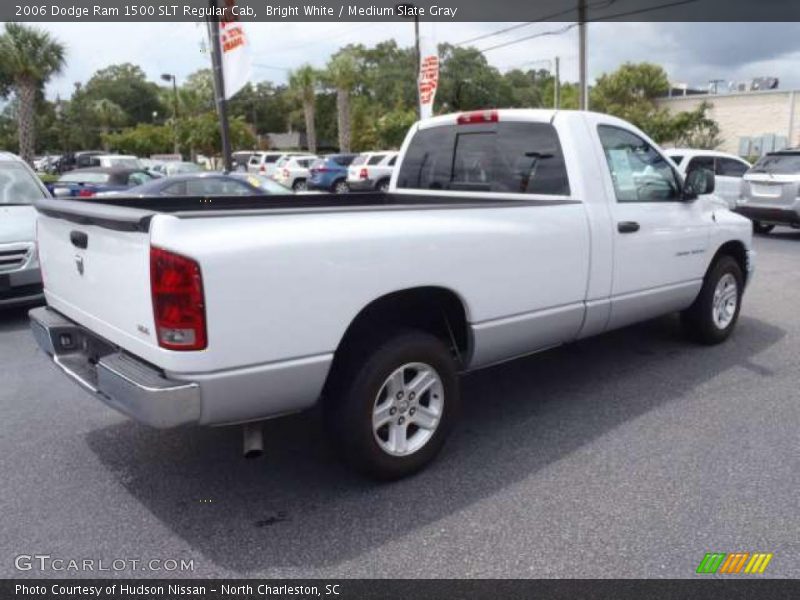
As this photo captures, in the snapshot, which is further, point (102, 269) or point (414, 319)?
point (414, 319)

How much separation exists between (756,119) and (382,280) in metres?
40.2

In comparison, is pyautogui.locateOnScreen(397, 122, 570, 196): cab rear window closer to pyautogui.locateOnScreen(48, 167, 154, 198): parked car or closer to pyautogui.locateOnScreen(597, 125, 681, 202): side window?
pyautogui.locateOnScreen(597, 125, 681, 202): side window

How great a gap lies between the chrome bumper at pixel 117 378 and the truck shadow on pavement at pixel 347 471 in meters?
0.63

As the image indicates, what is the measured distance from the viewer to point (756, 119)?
122 ft

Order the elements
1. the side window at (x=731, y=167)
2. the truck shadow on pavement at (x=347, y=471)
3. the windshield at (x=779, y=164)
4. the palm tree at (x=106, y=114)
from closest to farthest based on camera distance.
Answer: the truck shadow on pavement at (x=347, y=471) < the windshield at (x=779, y=164) < the side window at (x=731, y=167) < the palm tree at (x=106, y=114)

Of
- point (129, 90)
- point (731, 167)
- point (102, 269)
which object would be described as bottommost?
point (731, 167)

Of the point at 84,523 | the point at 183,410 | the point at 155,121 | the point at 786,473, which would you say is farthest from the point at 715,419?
the point at 155,121

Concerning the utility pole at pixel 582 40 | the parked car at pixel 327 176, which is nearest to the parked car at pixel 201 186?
the utility pole at pixel 582 40

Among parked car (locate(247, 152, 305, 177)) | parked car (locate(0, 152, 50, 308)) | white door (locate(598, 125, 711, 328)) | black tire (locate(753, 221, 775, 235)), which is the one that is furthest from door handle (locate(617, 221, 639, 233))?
parked car (locate(247, 152, 305, 177))

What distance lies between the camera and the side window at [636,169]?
182 inches

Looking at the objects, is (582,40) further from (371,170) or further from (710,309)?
(710,309)

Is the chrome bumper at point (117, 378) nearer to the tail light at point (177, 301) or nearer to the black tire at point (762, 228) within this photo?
the tail light at point (177, 301)

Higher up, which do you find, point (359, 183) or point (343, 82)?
point (343, 82)

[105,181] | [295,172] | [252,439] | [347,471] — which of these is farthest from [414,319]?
[295,172]
